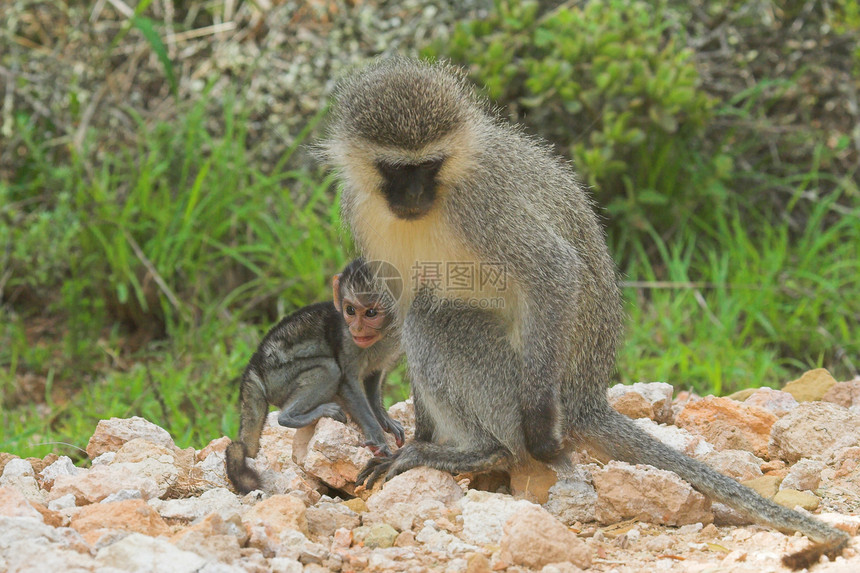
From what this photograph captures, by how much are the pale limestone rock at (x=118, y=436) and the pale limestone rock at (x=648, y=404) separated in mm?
2120

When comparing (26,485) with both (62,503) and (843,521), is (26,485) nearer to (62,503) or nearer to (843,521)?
(62,503)

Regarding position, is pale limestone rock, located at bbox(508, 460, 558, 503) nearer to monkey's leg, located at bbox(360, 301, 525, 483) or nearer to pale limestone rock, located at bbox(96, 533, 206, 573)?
monkey's leg, located at bbox(360, 301, 525, 483)

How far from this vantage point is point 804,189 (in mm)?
8141

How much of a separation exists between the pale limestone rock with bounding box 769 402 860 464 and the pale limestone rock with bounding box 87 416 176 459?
268 centimetres

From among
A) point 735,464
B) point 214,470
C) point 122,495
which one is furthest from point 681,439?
point 122,495

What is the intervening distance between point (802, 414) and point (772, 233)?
379cm

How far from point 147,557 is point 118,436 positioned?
159cm

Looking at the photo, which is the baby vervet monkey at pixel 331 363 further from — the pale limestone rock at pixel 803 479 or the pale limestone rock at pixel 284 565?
the pale limestone rock at pixel 803 479

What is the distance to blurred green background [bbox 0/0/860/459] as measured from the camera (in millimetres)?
6844

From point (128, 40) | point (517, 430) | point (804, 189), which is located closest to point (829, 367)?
point (804, 189)

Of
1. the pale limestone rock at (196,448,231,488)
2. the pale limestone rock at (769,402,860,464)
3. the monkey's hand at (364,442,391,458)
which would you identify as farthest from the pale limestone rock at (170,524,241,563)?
the pale limestone rock at (769,402,860,464)

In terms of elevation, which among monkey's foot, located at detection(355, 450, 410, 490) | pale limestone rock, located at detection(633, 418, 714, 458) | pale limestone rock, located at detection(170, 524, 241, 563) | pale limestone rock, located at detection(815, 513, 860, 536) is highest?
pale limestone rock, located at detection(170, 524, 241, 563)

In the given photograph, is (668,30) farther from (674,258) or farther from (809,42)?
(674,258)

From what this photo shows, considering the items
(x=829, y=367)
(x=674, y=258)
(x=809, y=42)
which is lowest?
(x=829, y=367)
